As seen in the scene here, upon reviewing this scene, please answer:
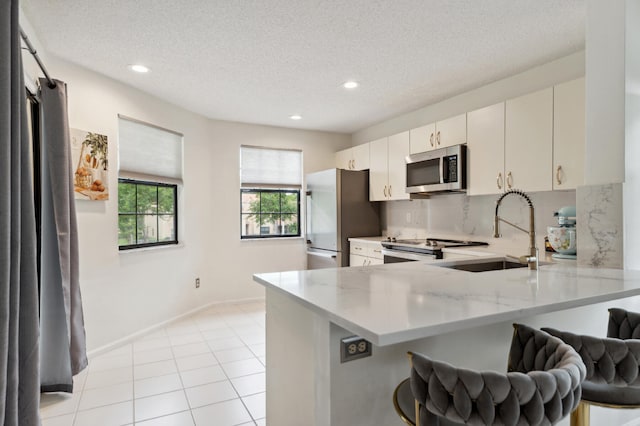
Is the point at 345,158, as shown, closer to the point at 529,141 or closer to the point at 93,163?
the point at 529,141

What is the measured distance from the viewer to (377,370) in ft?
4.30

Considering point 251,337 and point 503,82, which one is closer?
point 503,82

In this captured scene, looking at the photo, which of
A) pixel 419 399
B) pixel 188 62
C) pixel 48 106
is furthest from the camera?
pixel 188 62

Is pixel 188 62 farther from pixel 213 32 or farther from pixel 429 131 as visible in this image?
pixel 429 131

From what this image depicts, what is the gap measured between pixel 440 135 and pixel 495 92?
0.60 meters

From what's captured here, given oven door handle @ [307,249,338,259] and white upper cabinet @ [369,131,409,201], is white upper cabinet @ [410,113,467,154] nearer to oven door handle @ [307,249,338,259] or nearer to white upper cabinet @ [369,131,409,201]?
white upper cabinet @ [369,131,409,201]

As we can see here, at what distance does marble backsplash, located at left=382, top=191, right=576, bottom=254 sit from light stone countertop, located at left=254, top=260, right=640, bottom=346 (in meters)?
1.15

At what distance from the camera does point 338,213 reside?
4.45 m

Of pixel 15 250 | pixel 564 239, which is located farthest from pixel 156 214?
pixel 564 239

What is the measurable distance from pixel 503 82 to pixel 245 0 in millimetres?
2397

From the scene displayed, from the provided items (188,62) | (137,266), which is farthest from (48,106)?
(137,266)

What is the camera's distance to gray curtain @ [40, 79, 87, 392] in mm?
2357

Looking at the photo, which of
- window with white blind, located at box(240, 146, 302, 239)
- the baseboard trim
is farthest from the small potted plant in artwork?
window with white blind, located at box(240, 146, 302, 239)

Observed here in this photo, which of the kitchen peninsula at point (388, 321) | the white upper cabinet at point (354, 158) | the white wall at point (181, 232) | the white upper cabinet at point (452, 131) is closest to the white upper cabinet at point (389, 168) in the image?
the white upper cabinet at point (354, 158)
